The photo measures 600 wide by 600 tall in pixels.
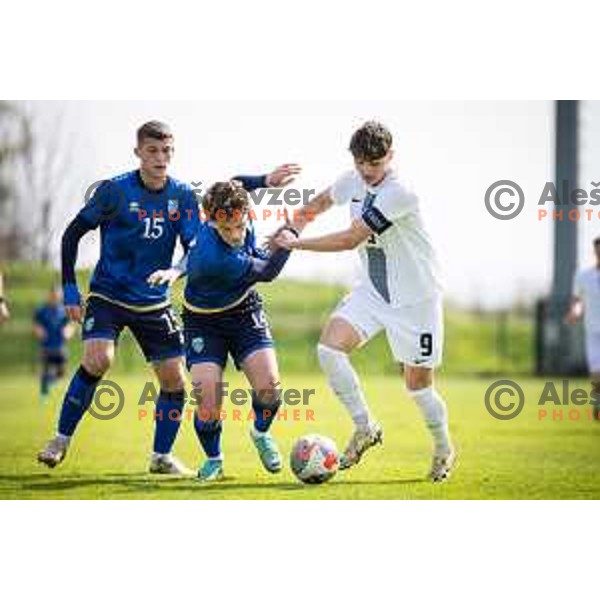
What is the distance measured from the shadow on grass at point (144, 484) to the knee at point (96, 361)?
56 centimetres

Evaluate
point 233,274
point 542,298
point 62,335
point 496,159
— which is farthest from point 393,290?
point 542,298

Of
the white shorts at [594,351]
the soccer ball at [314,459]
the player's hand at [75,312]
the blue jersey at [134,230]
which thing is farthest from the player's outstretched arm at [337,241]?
the white shorts at [594,351]

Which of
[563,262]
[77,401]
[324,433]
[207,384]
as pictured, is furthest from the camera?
[563,262]

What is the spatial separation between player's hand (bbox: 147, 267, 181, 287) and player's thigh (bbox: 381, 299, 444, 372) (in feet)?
3.49

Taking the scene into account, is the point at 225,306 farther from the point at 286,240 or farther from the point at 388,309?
the point at 388,309

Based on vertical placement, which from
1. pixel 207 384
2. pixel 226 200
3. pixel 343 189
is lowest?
pixel 207 384

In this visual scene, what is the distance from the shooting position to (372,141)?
6.65 m

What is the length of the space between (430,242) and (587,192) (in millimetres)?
1744

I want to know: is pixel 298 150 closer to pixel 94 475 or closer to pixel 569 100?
pixel 569 100

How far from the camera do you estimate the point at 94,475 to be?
23.9 ft

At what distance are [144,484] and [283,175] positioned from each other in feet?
5.65

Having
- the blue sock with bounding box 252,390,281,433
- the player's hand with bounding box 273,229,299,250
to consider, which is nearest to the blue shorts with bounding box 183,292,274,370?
the blue sock with bounding box 252,390,281,433

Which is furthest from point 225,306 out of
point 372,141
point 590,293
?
point 590,293

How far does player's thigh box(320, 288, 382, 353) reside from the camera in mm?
6914
